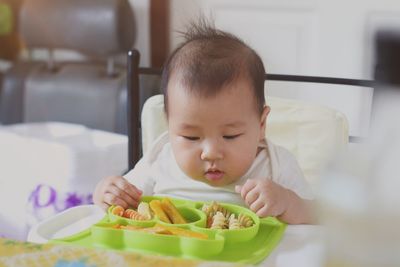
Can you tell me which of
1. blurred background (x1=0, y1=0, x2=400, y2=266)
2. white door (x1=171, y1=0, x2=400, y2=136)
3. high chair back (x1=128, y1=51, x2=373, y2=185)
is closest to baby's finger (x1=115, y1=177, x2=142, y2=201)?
high chair back (x1=128, y1=51, x2=373, y2=185)

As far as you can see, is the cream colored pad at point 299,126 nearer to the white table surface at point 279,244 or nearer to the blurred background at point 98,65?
the white table surface at point 279,244

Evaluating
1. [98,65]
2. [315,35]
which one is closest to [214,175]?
[315,35]

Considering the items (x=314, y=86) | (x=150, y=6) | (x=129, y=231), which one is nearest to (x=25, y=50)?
(x=150, y=6)

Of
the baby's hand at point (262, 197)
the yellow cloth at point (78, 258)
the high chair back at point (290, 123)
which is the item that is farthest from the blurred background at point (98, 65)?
the yellow cloth at point (78, 258)

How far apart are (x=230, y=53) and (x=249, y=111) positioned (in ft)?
0.26

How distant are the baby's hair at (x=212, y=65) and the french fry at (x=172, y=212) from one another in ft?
0.46

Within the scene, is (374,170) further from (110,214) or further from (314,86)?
(314,86)

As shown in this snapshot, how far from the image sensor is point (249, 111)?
2.64ft

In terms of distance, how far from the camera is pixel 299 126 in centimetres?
108

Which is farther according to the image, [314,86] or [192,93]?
Answer: [314,86]

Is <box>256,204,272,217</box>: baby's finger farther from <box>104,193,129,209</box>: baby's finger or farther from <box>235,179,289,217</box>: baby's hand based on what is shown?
<box>104,193,129,209</box>: baby's finger

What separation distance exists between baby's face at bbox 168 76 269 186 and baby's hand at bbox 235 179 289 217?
0.17 ft

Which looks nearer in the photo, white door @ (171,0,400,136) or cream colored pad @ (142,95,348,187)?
cream colored pad @ (142,95,348,187)

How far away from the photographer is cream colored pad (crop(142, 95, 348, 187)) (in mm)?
1045
